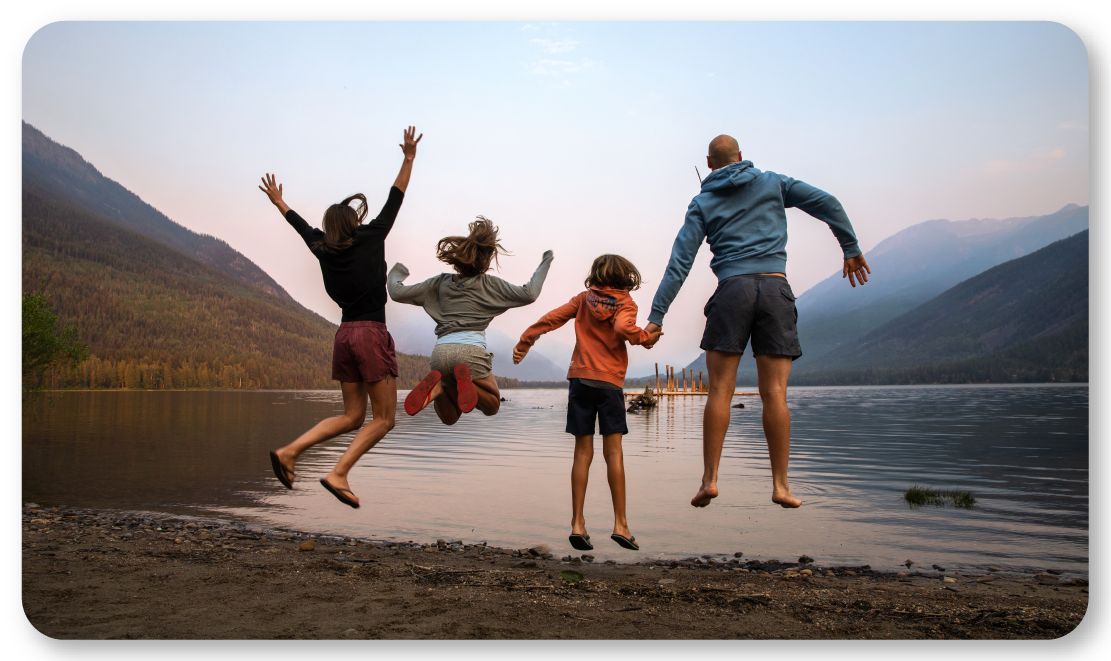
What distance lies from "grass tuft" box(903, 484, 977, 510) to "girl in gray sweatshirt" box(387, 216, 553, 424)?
64.3ft

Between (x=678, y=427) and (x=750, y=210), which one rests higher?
(x=750, y=210)

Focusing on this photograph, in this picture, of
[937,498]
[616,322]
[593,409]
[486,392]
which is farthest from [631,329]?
[937,498]

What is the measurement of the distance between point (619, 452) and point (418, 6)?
14.2 ft

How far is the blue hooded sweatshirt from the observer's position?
18.5 ft

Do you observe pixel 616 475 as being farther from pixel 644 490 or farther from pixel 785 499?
pixel 644 490

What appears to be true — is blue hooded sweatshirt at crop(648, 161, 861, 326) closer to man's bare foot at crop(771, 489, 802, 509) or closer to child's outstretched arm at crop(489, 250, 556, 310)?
child's outstretched arm at crop(489, 250, 556, 310)

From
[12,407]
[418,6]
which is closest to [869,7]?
[418,6]

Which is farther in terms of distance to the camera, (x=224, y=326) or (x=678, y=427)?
(x=224, y=326)

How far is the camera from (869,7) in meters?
6.29

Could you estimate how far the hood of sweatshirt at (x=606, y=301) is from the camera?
5.73 meters

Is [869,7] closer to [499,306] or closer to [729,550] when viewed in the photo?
[499,306]

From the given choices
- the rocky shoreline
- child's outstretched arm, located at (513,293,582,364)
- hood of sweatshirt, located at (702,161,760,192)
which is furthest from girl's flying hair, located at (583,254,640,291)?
the rocky shoreline

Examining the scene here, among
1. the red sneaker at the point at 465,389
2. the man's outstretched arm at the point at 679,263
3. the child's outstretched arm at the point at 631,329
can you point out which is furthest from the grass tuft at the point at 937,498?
the red sneaker at the point at 465,389

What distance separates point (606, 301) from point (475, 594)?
4.92 metres
